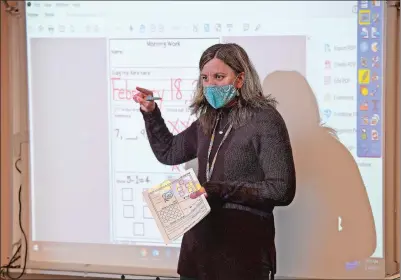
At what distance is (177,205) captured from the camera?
148 centimetres

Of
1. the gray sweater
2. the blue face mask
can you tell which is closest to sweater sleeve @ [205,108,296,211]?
the gray sweater

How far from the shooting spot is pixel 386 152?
1.88 metres

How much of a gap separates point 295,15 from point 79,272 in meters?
1.29

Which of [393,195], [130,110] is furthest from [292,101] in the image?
[130,110]

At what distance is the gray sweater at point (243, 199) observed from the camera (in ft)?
4.71

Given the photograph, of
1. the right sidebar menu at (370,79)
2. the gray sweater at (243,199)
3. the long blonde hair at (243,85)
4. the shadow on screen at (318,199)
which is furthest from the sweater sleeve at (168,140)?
the right sidebar menu at (370,79)

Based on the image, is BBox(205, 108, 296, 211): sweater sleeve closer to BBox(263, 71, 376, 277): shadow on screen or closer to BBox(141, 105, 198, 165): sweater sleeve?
BBox(141, 105, 198, 165): sweater sleeve

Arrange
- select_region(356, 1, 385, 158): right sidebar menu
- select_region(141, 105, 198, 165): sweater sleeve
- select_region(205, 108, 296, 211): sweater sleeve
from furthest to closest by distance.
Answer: select_region(356, 1, 385, 158): right sidebar menu, select_region(141, 105, 198, 165): sweater sleeve, select_region(205, 108, 296, 211): sweater sleeve

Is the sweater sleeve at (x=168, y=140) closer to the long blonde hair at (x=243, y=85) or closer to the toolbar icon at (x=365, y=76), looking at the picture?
the long blonde hair at (x=243, y=85)

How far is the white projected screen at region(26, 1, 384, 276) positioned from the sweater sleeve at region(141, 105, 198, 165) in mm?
305

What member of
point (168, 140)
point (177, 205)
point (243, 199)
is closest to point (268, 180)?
point (243, 199)

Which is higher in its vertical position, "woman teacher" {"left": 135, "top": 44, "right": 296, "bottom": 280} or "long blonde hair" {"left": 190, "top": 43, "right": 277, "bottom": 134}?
"long blonde hair" {"left": 190, "top": 43, "right": 277, "bottom": 134}

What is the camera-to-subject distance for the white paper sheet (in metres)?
1.46

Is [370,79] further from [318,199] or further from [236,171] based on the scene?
[236,171]
